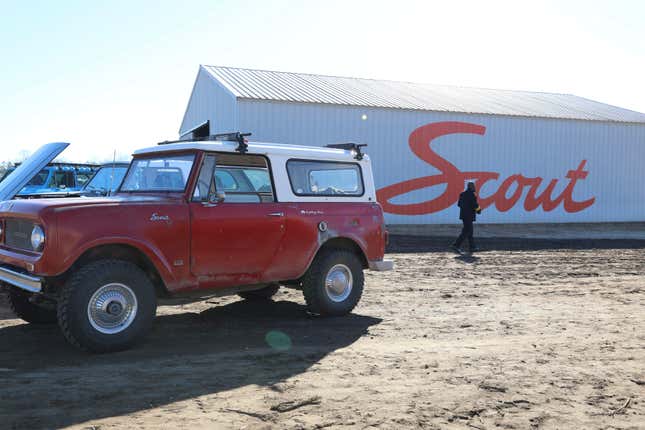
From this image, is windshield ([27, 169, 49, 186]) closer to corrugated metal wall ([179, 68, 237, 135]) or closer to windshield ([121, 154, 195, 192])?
corrugated metal wall ([179, 68, 237, 135])

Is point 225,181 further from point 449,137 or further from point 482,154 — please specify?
point 482,154

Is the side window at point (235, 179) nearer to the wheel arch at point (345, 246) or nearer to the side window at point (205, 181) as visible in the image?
the side window at point (205, 181)

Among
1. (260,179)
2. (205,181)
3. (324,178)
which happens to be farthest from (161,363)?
(324,178)

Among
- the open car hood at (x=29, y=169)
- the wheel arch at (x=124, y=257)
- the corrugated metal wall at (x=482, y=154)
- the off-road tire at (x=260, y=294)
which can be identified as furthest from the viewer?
the corrugated metal wall at (x=482, y=154)

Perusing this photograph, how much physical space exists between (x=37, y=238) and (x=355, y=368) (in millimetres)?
3008

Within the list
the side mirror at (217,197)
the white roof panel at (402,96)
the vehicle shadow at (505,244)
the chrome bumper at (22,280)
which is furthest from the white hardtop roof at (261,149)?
the white roof panel at (402,96)

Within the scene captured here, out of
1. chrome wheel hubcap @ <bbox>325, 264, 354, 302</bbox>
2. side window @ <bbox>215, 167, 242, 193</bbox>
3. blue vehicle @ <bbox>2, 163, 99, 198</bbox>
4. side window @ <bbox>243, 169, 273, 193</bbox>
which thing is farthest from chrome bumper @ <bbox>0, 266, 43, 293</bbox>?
blue vehicle @ <bbox>2, 163, 99, 198</bbox>

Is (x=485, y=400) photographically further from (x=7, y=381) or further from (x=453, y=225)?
(x=453, y=225)

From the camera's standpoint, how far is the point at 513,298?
28.4 feet

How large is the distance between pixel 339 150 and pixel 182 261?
272 centimetres

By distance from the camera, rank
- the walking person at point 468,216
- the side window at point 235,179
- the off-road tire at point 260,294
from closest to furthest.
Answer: the side window at point 235,179
the off-road tire at point 260,294
the walking person at point 468,216

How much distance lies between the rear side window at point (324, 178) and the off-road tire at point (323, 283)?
766mm

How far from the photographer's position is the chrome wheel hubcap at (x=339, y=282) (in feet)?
23.5

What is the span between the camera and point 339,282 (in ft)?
23.6
